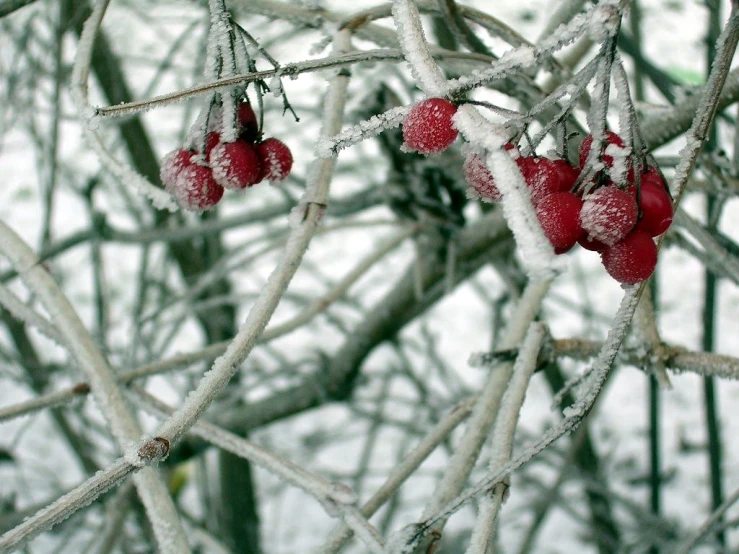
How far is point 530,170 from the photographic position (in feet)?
1.64

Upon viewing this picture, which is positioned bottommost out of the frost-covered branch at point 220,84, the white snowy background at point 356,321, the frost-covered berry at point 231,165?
the frost-covered branch at point 220,84

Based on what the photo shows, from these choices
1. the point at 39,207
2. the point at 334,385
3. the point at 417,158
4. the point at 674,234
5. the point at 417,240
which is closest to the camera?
the point at 674,234

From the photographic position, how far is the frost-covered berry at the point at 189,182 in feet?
1.95

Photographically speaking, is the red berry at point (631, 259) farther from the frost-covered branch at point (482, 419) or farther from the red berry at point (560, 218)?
the frost-covered branch at point (482, 419)

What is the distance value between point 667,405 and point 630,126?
2.93 meters

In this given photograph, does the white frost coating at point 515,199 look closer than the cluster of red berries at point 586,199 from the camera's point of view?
Yes

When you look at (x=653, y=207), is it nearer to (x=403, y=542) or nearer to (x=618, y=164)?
(x=618, y=164)

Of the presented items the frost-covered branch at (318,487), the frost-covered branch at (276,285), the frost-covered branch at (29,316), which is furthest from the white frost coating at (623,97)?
the frost-covered branch at (29,316)

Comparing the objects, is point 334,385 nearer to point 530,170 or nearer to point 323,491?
point 323,491

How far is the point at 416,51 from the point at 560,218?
0.13 metres

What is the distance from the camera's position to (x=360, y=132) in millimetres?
410

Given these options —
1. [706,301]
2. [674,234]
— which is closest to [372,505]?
[674,234]

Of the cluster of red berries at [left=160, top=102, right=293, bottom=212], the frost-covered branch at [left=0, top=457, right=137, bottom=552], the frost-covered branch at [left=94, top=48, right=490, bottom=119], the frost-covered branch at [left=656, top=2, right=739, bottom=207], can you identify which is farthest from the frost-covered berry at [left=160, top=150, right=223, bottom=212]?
the frost-covered branch at [left=656, top=2, right=739, bottom=207]

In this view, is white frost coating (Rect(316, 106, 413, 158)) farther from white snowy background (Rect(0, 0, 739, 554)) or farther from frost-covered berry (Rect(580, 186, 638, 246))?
white snowy background (Rect(0, 0, 739, 554))
